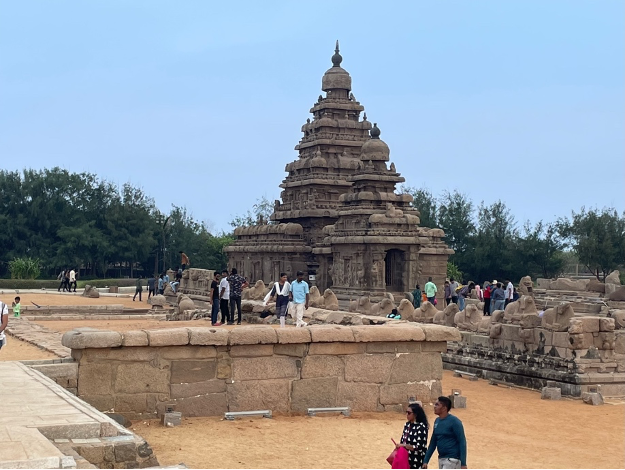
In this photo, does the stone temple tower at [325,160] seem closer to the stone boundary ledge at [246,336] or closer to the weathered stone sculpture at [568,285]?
the weathered stone sculpture at [568,285]

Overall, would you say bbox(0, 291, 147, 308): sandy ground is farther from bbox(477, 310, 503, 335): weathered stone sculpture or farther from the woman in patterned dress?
the woman in patterned dress

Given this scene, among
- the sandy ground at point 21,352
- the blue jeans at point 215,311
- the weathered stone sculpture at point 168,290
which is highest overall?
the weathered stone sculpture at point 168,290

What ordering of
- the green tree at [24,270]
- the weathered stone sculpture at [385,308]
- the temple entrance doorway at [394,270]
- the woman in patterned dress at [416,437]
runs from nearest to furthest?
the woman in patterned dress at [416,437], the weathered stone sculpture at [385,308], the temple entrance doorway at [394,270], the green tree at [24,270]

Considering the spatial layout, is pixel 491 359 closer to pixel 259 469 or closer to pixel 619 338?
pixel 619 338

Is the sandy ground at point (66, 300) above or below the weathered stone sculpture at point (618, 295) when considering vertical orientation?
below

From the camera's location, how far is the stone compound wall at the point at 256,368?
10.9 meters

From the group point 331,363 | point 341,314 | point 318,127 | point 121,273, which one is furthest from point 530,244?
point 331,363

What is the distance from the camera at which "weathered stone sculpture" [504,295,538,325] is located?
1717 cm

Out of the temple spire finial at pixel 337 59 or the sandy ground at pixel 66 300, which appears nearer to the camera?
the sandy ground at pixel 66 300

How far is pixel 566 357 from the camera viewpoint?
15.6 metres

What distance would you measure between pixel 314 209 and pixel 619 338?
2771cm

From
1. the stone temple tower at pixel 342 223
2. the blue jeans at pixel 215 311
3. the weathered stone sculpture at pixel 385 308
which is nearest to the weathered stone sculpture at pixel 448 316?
the weathered stone sculpture at pixel 385 308

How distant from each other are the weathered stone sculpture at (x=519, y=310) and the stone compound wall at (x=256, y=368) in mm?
4910

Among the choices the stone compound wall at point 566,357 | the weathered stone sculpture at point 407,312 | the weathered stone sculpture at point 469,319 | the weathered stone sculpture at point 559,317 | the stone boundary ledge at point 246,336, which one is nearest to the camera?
the stone boundary ledge at point 246,336
